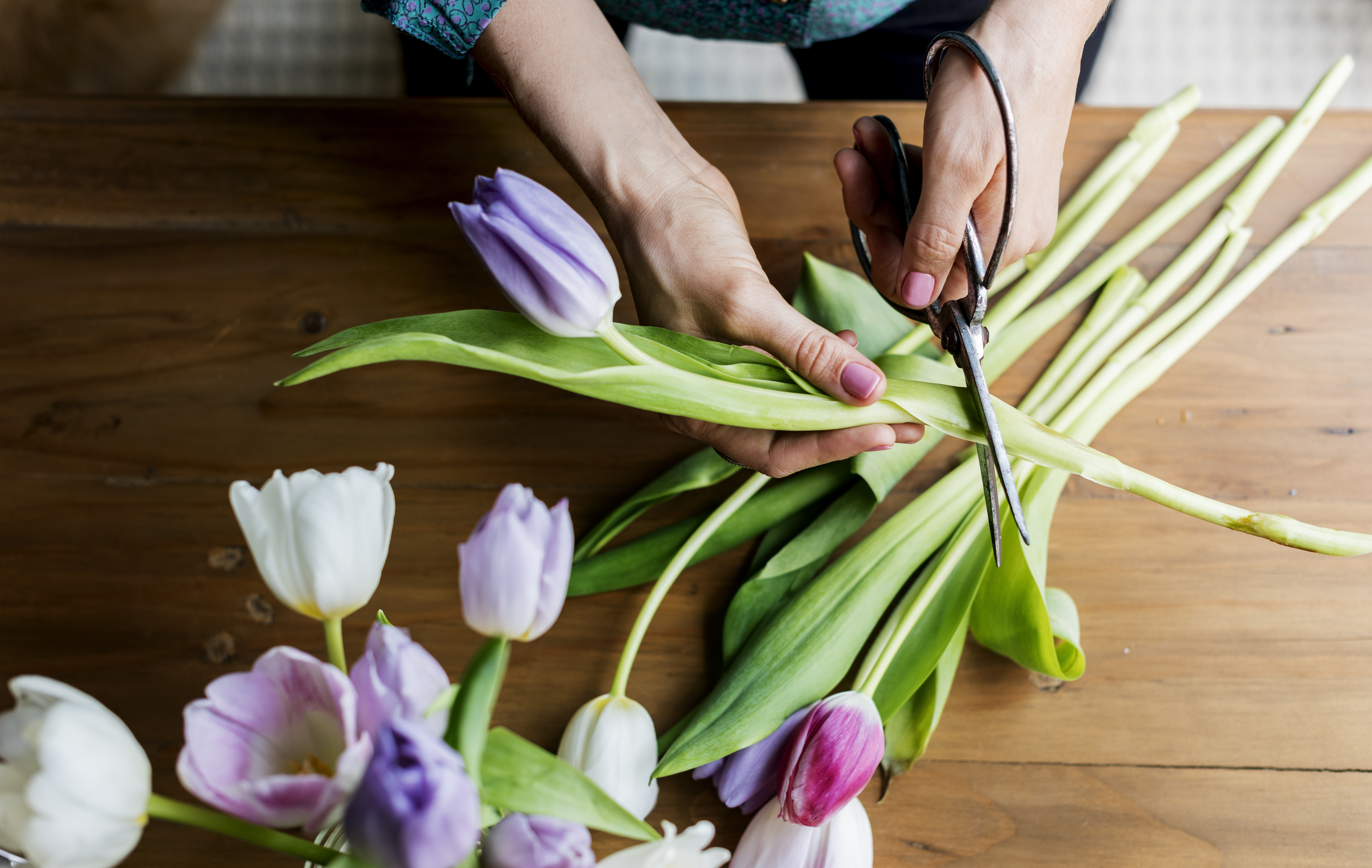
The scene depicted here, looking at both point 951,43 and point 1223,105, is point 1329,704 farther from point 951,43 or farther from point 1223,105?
point 1223,105

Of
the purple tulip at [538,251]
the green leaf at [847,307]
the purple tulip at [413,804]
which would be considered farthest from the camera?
the green leaf at [847,307]

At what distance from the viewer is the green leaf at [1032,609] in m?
0.41

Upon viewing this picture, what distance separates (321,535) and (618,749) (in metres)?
0.22

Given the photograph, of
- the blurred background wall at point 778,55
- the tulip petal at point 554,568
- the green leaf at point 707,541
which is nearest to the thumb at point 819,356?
the green leaf at point 707,541

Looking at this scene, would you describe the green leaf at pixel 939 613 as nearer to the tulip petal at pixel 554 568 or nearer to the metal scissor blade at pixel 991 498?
the metal scissor blade at pixel 991 498

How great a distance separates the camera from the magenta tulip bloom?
183 mm

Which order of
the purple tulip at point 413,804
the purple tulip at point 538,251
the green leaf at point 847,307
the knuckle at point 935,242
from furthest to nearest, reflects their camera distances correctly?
the green leaf at point 847,307 < the knuckle at point 935,242 < the purple tulip at point 538,251 < the purple tulip at point 413,804

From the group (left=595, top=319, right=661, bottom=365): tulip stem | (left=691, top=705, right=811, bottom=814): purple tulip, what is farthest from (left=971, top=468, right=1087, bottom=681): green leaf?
(left=595, top=319, right=661, bottom=365): tulip stem

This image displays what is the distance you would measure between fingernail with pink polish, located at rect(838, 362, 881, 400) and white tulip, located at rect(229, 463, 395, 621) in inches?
8.5

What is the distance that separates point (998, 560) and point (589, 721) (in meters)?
0.22

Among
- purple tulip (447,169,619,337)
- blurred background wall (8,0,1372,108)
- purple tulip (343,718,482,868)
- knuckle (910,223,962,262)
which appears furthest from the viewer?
blurred background wall (8,0,1372,108)

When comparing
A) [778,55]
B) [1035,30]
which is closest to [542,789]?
[1035,30]

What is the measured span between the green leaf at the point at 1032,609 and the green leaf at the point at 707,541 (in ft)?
0.32

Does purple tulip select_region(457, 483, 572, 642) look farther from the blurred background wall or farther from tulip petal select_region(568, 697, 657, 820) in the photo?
the blurred background wall
